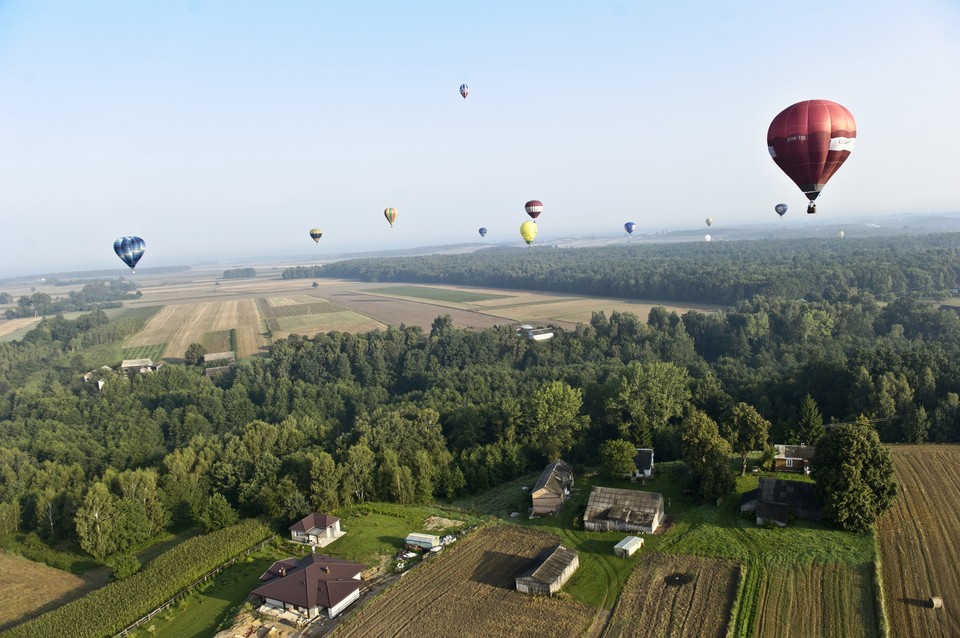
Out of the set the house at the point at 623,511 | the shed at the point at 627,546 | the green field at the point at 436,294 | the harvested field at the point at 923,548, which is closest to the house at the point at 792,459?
the harvested field at the point at 923,548

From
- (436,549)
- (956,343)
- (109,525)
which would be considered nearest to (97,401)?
A: (109,525)

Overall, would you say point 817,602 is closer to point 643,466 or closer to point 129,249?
point 643,466

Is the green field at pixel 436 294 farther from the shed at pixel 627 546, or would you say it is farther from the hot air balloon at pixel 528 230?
the shed at pixel 627 546

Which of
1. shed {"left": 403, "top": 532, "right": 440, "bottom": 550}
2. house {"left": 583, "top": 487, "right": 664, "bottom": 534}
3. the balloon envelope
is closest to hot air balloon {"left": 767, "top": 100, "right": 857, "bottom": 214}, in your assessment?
the balloon envelope

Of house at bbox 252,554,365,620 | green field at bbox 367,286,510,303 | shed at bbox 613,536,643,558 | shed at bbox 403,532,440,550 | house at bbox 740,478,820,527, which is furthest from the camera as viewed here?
A: green field at bbox 367,286,510,303

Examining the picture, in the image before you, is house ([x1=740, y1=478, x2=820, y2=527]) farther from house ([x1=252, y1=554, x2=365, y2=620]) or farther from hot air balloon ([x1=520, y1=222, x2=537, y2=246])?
hot air balloon ([x1=520, y1=222, x2=537, y2=246])

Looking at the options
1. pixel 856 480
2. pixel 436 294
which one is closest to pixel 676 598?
pixel 856 480
